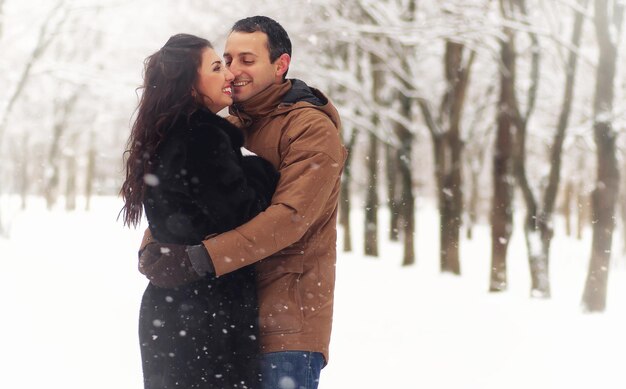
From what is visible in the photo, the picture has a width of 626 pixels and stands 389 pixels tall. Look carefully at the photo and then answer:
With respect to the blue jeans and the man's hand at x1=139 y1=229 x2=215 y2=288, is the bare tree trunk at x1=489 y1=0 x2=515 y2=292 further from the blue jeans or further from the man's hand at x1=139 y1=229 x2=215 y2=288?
the man's hand at x1=139 y1=229 x2=215 y2=288

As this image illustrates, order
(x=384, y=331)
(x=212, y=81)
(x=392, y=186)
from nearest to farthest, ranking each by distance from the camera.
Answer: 1. (x=212, y=81)
2. (x=384, y=331)
3. (x=392, y=186)

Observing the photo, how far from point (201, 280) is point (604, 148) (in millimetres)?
8914

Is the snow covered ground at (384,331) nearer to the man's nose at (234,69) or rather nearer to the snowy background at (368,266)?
the snowy background at (368,266)

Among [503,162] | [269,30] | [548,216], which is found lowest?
[548,216]

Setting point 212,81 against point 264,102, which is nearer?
point 212,81

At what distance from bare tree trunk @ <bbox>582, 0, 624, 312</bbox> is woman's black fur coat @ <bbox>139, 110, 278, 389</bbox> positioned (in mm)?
8618

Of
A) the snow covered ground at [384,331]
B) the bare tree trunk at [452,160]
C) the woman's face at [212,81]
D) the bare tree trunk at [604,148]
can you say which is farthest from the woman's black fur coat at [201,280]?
the bare tree trunk at [452,160]

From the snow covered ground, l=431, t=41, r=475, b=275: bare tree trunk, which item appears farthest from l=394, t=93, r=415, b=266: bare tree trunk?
l=431, t=41, r=475, b=275: bare tree trunk

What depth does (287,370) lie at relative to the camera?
2652 mm

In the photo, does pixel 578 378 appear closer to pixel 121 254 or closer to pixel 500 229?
pixel 500 229

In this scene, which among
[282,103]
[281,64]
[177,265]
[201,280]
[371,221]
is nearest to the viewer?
[177,265]

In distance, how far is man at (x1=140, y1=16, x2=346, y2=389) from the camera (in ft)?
8.37

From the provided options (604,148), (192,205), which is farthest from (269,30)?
(604,148)

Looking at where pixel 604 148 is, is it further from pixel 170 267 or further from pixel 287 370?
pixel 170 267
